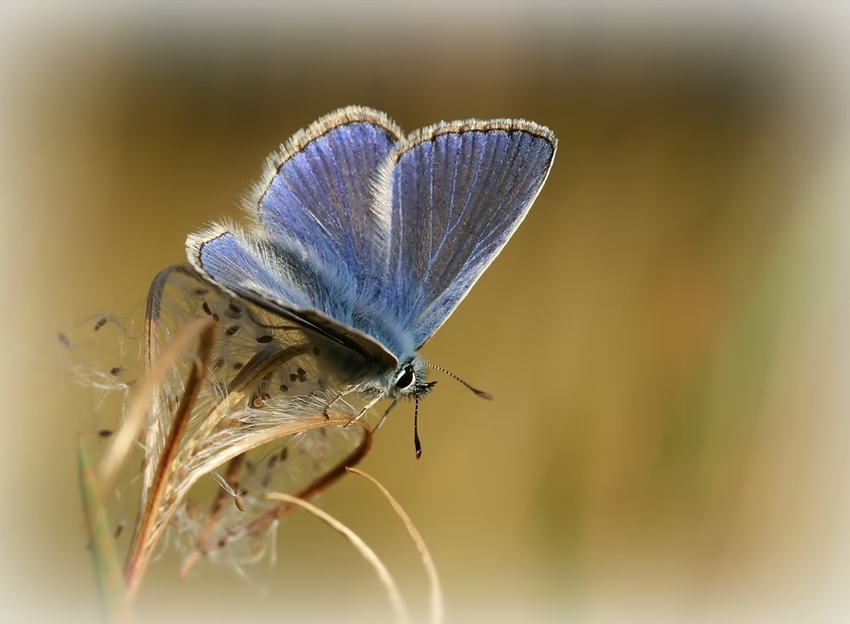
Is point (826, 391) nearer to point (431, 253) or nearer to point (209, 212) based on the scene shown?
point (431, 253)

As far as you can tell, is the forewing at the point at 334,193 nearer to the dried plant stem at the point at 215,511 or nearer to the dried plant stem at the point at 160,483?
the dried plant stem at the point at 215,511

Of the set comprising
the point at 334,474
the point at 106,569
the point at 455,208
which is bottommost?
the point at 334,474

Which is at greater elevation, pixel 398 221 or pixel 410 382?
pixel 398 221

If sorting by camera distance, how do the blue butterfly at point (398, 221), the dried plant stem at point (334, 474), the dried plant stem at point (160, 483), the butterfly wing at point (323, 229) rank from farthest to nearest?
the blue butterfly at point (398, 221), the butterfly wing at point (323, 229), the dried plant stem at point (334, 474), the dried plant stem at point (160, 483)

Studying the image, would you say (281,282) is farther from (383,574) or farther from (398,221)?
(383,574)

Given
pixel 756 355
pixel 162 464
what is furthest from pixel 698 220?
pixel 162 464

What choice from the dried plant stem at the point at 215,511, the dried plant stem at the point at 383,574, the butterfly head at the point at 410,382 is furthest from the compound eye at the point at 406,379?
the dried plant stem at the point at 383,574

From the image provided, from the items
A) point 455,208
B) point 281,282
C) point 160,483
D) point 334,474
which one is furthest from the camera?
point 455,208

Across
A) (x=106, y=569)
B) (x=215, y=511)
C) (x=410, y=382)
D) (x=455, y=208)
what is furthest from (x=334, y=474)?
(x=455, y=208)

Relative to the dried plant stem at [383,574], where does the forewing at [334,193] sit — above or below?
above
